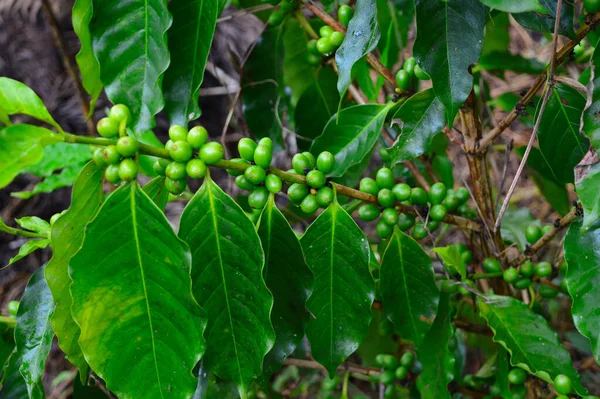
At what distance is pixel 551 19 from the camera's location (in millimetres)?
1002

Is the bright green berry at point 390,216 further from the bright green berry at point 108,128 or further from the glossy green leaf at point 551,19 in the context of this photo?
the bright green berry at point 108,128

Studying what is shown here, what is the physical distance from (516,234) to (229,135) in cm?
174

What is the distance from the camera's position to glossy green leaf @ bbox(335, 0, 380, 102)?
91cm

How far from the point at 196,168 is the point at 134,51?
0.24 m

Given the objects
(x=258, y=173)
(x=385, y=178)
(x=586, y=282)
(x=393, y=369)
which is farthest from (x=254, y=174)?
(x=393, y=369)

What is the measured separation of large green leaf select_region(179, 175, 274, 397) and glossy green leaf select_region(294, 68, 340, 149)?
2.18 ft

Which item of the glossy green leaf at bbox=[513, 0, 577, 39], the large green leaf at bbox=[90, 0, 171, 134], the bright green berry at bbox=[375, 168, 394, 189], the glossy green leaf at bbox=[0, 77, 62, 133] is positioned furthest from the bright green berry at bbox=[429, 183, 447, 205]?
the glossy green leaf at bbox=[0, 77, 62, 133]

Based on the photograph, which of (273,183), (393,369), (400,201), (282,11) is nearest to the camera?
(273,183)

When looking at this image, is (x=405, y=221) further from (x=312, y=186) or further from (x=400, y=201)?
(x=312, y=186)

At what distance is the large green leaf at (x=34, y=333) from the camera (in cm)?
96

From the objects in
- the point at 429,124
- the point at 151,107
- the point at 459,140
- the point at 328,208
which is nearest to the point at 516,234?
the point at 459,140

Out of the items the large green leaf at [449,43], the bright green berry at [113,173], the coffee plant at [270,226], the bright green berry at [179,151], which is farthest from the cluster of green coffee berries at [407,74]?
the bright green berry at [113,173]

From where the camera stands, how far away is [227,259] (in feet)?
2.91

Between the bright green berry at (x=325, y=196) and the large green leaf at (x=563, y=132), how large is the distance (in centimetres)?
44
